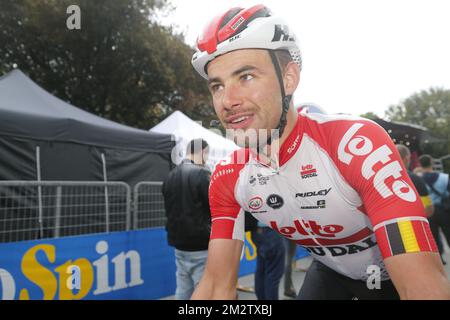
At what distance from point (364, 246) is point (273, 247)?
2886 mm

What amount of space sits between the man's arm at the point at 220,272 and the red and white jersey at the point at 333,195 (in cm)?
5

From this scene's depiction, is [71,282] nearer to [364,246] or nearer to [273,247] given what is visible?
[273,247]

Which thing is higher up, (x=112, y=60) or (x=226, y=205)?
(x=112, y=60)

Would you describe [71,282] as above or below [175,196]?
below

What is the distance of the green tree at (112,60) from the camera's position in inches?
664

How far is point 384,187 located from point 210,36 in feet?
3.47

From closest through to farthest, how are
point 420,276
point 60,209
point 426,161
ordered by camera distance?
point 420,276 < point 60,209 < point 426,161

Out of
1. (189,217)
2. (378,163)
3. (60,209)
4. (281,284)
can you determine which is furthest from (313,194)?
(281,284)

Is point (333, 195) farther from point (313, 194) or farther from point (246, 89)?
point (246, 89)

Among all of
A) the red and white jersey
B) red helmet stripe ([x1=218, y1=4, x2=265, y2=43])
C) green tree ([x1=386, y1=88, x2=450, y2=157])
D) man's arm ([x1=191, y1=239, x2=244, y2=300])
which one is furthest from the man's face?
green tree ([x1=386, y1=88, x2=450, y2=157])

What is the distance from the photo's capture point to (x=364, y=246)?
1.92m

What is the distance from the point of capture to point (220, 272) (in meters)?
1.76

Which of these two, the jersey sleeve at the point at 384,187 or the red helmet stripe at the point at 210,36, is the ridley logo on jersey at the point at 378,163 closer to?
the jersey sleeve at the point at 384,187
